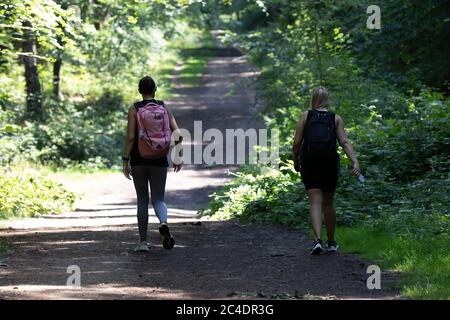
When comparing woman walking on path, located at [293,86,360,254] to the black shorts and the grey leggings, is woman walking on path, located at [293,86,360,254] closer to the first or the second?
the black shorts

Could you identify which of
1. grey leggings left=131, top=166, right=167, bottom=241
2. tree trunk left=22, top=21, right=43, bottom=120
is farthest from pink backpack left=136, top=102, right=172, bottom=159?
tree trunk left=22, top=21, right=43, bottom=120

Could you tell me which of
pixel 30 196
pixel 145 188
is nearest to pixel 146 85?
pixel 145 188

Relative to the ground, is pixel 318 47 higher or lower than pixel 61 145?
higher

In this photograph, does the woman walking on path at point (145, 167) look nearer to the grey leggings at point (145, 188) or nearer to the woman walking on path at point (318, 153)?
the grey leggings at point (145, 188)

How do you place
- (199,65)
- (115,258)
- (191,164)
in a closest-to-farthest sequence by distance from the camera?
(115,258)
(191,164)
(199,65)

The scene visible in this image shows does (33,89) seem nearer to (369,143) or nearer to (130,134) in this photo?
(369,143)

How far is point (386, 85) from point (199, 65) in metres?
42.4

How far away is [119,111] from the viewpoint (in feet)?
107

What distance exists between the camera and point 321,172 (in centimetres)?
954

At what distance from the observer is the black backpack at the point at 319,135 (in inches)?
Result: 372

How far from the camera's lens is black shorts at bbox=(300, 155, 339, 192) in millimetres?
9500
